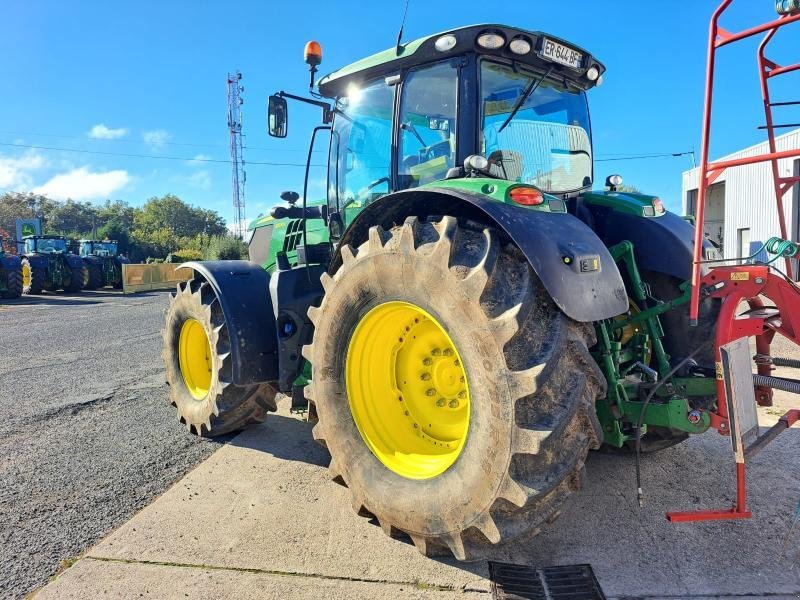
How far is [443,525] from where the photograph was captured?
2.24 metres

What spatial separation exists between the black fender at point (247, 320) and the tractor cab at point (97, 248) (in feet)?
80.6

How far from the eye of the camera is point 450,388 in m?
2.68

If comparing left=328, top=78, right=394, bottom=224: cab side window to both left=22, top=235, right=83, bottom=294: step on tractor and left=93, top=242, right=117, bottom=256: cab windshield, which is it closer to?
left=22, top=235, right=83, bottom=294: step on tractor

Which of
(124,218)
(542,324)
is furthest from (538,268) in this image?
(124,218)

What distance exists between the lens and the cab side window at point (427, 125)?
302cm

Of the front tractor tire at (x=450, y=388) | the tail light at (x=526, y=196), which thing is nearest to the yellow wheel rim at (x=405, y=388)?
the front tractor tire at (x=450, y=388)

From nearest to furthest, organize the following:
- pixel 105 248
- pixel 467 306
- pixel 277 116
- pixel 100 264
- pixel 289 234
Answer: pixel 467 306 → pixel 277 116 → pixel 289 234 → pixel 100 264 → pixel 105 248

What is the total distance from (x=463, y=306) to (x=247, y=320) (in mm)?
1944

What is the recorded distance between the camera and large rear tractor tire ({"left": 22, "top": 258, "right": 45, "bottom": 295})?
19.3m

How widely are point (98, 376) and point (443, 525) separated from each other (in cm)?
522

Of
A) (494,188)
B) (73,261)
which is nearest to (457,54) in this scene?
(494,188)

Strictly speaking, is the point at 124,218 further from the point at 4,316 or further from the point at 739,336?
the point at 739,336

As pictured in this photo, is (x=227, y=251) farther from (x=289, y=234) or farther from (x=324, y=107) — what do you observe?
(x=324, y=107)

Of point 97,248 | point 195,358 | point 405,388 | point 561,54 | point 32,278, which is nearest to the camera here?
point 405,388
